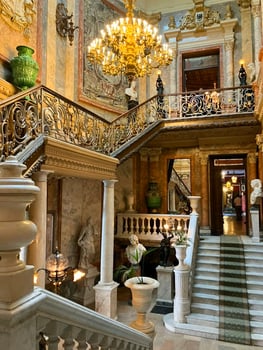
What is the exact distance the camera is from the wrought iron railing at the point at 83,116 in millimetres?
3545

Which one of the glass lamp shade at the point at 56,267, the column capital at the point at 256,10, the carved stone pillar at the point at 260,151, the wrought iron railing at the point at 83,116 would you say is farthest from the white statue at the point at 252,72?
the glass lamp shade at the point at 56,267

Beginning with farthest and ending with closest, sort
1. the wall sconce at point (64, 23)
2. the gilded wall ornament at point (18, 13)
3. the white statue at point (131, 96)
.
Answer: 1. the white statue at point (131, 96)
2. the wall sconce at point (64, 23)
3. the gilded wall ornament at point (18, 13)

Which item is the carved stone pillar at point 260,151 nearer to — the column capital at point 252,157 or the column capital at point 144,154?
the column capital at point 252,157

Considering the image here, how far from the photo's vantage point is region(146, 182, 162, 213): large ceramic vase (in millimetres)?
9594

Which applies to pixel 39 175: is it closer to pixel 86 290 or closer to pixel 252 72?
pixel 86 290

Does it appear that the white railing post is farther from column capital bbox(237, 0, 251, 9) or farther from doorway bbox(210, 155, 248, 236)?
column capital bbox(237, 0, 251, 9)

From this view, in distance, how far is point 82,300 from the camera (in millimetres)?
6938

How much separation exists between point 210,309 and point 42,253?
368 centimetres

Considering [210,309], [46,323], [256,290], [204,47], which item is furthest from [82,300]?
[204,47]

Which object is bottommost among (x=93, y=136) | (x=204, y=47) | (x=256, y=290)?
(x=256, y=290)

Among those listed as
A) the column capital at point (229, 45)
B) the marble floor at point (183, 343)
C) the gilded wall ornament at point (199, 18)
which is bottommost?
the marble floor at point (183, 343)

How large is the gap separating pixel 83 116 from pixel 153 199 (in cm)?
480

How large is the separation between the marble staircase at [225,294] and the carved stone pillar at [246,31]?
6.38m

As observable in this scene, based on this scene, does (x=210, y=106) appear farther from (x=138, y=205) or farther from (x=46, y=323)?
Answer: (x=46, y=323)
